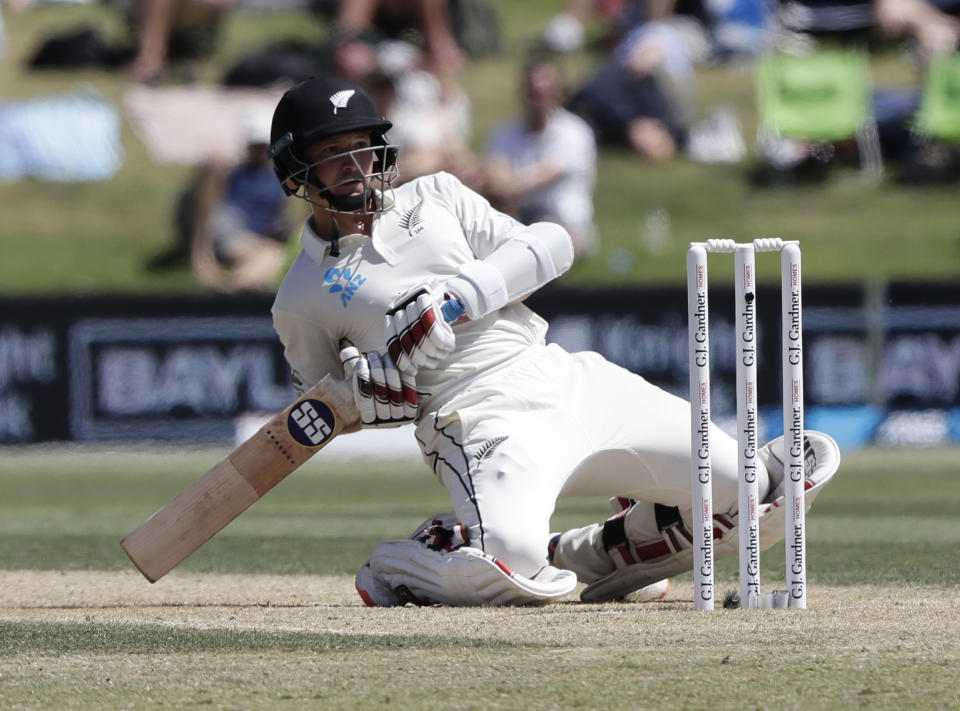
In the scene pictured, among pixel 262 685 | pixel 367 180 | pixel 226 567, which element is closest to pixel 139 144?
pixel 226 567

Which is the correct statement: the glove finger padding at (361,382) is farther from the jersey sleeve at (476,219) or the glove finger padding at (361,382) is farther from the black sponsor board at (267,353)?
the black sponsor board at (267,353)

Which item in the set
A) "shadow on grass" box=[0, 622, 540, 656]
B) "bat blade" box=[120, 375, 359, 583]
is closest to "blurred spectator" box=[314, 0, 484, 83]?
"bat blade" box=[120, 375, 359, 583]

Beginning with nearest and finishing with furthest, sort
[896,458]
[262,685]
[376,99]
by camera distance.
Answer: [262,685] < [896,458] < [376,99]

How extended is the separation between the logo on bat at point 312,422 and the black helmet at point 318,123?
63 cm

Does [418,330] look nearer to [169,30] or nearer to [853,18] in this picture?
[169,30]

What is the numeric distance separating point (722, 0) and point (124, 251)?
6335 mm

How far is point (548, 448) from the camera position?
4801 mm

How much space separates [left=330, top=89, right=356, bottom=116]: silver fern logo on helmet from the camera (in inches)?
194

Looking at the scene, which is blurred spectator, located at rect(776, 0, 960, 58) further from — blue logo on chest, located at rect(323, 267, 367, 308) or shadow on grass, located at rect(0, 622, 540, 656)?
shadow on grass, located at rect(0, 622, 540, 656)

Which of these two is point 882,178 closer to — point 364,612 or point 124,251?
point 124,251

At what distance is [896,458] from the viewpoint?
11.5 metres

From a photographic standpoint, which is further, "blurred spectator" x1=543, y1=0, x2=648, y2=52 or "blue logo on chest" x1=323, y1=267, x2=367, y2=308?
"blurred spectator" x1=543, y1=0, x2=648, y2=52

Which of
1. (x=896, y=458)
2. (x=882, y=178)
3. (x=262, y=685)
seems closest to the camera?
(x=262, y=685)

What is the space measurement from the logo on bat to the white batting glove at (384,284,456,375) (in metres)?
0.30
